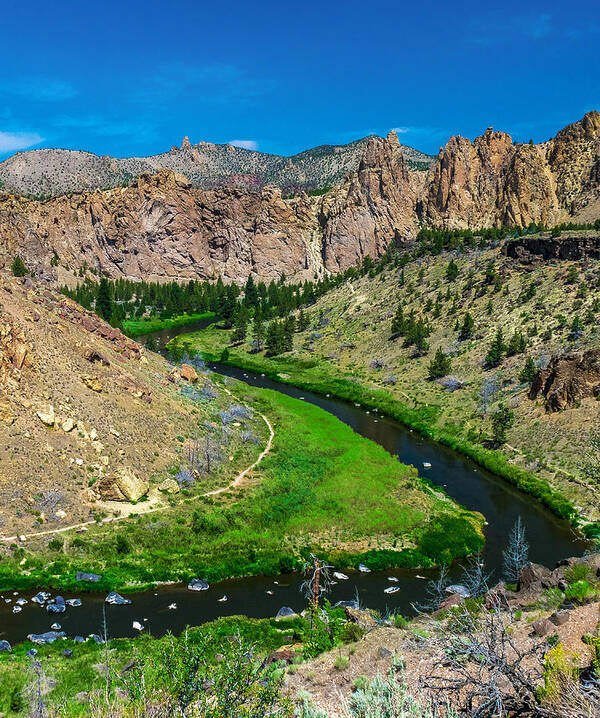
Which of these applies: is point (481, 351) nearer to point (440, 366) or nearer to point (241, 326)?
point (440, 366)

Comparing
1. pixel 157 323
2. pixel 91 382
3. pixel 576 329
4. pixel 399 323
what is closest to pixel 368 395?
pixel 399 323

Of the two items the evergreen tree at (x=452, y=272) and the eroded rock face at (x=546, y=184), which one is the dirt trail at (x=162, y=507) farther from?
the eroded rock face at (x=546, y=184)

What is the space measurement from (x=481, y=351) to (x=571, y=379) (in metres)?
23.9

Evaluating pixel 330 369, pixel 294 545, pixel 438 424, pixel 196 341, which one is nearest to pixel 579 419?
pixel 438 424

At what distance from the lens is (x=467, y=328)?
275 ft

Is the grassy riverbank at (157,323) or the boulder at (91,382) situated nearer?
the boulder at (91,382)

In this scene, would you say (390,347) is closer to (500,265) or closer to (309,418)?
(500,265)

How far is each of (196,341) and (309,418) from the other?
5961cm

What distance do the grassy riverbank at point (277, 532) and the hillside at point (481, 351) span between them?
11990 millimetres

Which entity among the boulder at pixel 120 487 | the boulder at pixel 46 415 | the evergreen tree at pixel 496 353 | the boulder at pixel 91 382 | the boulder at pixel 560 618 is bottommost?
the boulder at pixel 120 487

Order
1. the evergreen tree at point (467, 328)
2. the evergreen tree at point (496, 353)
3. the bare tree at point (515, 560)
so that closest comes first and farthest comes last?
the bare tree at point (515, 560)
the evergreen tree at point (496, 353)
the evergreen tree at point (467, 328)

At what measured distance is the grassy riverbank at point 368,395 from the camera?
45769mm

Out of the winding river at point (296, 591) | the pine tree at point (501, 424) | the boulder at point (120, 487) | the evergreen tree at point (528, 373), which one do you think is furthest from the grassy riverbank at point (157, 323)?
the winding river at point (296, 591)

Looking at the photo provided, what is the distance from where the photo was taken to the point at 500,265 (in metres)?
98.8
